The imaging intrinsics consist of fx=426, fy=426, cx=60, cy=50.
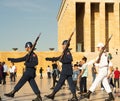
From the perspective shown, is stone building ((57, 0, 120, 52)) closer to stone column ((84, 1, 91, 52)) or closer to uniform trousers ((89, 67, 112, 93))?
stone column ((84, 1, 91, 52))

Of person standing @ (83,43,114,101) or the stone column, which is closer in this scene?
person standing @ (83,43,114,101)

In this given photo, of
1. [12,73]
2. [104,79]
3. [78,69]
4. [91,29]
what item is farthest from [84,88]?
[91,29]

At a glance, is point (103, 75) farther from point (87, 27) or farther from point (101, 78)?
point (87, 27)

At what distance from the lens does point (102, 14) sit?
6359cm

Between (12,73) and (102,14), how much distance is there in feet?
106

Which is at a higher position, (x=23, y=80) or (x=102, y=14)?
(x=102, y=14)

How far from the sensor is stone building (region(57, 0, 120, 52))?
207 ft

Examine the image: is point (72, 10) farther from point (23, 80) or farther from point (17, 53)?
point (23, 80)

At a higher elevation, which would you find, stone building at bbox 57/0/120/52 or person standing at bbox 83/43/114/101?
stone building at bbox 57/0/120/52

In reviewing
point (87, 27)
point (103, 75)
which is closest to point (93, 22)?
point (87, 27)

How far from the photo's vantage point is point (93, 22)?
68875 mm

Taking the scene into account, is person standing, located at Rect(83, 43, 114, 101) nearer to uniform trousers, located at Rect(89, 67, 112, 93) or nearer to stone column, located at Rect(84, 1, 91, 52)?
uniform trousers, located at Rect(89, 67, 112, 93)

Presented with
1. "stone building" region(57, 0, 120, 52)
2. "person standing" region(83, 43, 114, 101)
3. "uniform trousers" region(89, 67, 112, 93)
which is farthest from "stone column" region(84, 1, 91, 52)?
"uniform trousers" region(89, 67, 112, 93)

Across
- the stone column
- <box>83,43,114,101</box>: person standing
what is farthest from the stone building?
<box>83,43,114,101</box>: person standing
